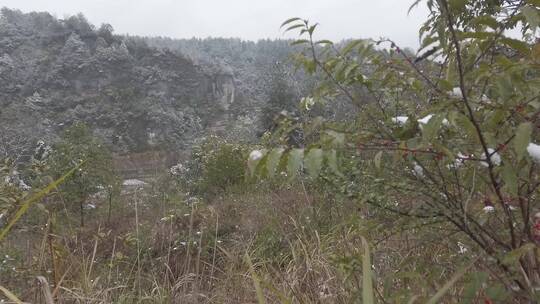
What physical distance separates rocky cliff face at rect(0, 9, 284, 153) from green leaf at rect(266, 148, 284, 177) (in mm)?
47149

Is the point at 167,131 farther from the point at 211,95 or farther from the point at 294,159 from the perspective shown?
the point at 294,159

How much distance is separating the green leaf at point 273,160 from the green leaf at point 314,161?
5 cm

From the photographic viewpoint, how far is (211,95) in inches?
2827

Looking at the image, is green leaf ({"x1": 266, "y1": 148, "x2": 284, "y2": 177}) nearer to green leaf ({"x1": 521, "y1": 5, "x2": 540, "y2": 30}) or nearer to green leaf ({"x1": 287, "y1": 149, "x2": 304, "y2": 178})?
green leaf ({"x1": 287, "y1": 149, "x2": 304, "y2": 178})

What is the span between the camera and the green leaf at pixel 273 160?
2.87 feet

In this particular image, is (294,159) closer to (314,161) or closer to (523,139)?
(314,161)

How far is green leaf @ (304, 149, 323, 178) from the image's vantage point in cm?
86

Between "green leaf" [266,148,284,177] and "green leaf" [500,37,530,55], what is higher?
"green leaf" [500,37,530,55]

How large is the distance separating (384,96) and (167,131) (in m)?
56.9

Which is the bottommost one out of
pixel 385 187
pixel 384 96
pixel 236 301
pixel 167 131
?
pixel 167 131

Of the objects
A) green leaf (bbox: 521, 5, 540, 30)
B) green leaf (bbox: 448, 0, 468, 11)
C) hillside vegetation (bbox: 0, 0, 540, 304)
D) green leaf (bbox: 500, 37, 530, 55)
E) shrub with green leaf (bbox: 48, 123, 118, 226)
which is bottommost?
shrub with green leaf (bbox: 48, 123, 118, 226)

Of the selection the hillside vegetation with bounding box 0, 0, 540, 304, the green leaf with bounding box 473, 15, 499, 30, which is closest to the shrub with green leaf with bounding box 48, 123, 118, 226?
the hillside vegetation with bounding box 0, 0, 540, 304

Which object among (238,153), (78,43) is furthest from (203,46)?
(238,153)

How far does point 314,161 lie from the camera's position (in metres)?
0.87
